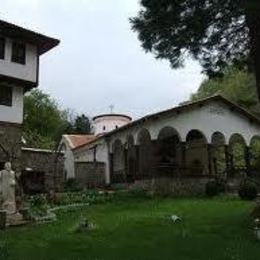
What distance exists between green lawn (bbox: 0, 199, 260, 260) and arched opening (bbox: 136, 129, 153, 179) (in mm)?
14083

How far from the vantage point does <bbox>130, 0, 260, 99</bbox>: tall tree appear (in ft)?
55.8

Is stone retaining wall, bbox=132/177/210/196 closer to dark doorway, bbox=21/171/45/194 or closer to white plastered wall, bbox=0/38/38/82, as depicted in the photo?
dark doorway, bbox=21/171/45/194

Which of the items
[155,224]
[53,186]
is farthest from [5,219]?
[53,186]

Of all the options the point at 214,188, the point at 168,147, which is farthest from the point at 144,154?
the point at 214,188

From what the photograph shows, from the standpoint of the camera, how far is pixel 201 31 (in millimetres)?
17203

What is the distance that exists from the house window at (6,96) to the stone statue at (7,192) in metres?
11.8

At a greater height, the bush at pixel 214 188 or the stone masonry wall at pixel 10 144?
the stone masonry wall at pixel 10 144

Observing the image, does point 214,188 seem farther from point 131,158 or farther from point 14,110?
point 14,110

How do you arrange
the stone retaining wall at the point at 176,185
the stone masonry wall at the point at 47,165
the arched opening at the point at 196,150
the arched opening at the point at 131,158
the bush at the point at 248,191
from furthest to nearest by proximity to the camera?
the arched opening at the point at 196,150
the arched opening at the point at 131,158
the stone masonry wall at the point at 47,165
the stone retaining wall at the point at 176,185
the bush at the point at 248,191

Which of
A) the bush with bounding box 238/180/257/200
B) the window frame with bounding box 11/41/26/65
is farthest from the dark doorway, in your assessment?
the bush with bounding box 238/180/257/200

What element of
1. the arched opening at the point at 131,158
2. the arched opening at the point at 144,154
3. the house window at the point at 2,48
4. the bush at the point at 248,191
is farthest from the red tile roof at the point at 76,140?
the bush at the point at 248,191

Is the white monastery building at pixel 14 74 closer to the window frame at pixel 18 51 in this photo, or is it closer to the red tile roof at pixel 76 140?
the window frame at pixel 18 51

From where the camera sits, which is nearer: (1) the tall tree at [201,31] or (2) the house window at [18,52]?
(1) the tall tree at [201,31]

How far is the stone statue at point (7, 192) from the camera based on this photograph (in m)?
21.5
